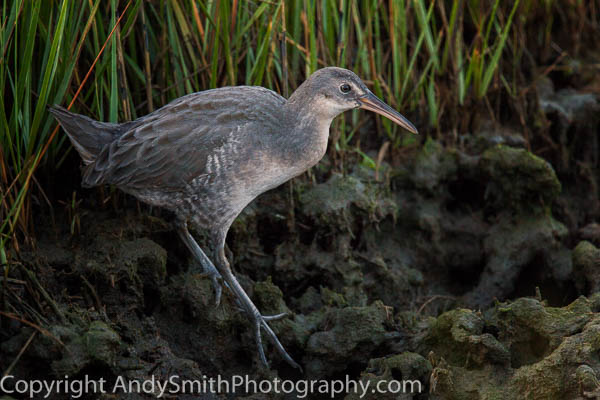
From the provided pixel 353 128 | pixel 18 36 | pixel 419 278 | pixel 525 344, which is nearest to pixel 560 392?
pixel 525 344

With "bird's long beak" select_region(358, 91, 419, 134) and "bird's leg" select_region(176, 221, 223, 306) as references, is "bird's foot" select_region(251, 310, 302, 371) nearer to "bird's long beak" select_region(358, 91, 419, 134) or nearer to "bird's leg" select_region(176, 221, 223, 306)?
"bird's leg" select_region(176, 221, 223, 306)

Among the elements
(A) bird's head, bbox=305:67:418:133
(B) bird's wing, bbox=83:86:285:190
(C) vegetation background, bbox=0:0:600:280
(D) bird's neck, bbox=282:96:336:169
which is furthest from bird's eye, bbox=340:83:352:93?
(C) vegetation background, bbox=0:0:600:280

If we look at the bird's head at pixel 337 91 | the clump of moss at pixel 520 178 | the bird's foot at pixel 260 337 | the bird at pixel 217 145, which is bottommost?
the bird's foot at pixel 260 337

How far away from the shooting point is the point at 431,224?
5066 millimetres

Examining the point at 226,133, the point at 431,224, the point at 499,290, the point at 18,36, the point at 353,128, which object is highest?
the point at 18,36

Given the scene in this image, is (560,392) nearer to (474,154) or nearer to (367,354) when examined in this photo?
(367,354)

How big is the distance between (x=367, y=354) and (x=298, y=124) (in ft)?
4.13

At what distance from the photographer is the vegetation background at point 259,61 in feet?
12.6

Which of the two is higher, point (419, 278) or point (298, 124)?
point (298, 124)

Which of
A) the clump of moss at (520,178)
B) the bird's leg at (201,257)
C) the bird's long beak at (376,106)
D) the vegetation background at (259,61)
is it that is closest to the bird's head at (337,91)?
the bird's long beak at (376,106)

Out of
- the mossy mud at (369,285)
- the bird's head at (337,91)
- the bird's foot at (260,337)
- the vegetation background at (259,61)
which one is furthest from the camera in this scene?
the bird's foot at (260,337)

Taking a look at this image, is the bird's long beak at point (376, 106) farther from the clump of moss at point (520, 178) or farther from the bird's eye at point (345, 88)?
the clump of moss at point (520, 178)

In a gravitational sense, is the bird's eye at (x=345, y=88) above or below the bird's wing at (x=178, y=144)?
above

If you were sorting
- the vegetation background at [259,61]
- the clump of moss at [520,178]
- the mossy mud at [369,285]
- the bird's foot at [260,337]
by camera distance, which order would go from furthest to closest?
the clump of moss at [520,178] < the bird's foot at [260,337] < the vegetation background at [259,61] < the mossy mud at [369,285]
